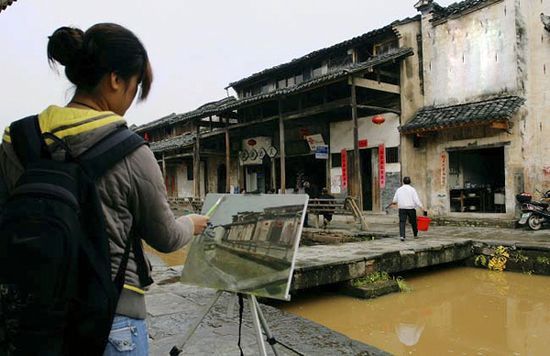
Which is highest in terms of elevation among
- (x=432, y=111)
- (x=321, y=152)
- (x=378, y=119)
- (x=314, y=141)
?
(x=432, y=111)

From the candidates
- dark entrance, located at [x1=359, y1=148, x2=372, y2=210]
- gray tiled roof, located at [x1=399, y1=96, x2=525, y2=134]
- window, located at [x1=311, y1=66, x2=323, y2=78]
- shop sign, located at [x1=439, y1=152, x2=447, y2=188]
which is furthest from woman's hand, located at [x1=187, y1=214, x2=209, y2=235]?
window, located at [x1=311, y1=66, x2=323, y2=78]

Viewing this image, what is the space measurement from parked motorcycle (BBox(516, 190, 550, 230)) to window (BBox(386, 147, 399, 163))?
3764 mm

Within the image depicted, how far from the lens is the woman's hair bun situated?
1.28 meters

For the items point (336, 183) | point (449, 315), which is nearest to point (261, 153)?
point (336, 183)

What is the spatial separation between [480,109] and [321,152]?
5.20 meters

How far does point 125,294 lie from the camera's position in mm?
1268

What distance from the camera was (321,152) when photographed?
571 inches

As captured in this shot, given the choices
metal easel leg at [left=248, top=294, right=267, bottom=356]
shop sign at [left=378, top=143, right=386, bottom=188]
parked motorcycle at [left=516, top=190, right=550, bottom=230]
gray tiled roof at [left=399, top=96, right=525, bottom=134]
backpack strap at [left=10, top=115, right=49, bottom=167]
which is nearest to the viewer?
backpack strap at [left=10, top=115, right=49, bottom=167]

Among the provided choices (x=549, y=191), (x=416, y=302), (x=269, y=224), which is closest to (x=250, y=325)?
(x=269, y=224)

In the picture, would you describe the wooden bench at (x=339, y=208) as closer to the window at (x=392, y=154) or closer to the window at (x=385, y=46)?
the window at (x=392, y=154)

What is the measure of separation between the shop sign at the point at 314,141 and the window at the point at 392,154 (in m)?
2.65

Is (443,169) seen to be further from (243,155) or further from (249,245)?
(249,245)

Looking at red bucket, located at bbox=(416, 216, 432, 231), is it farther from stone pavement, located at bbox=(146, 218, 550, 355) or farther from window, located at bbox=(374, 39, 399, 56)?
window, located at bbox=(374, 39, 399, 56)

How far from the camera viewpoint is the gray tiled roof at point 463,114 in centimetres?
1032
